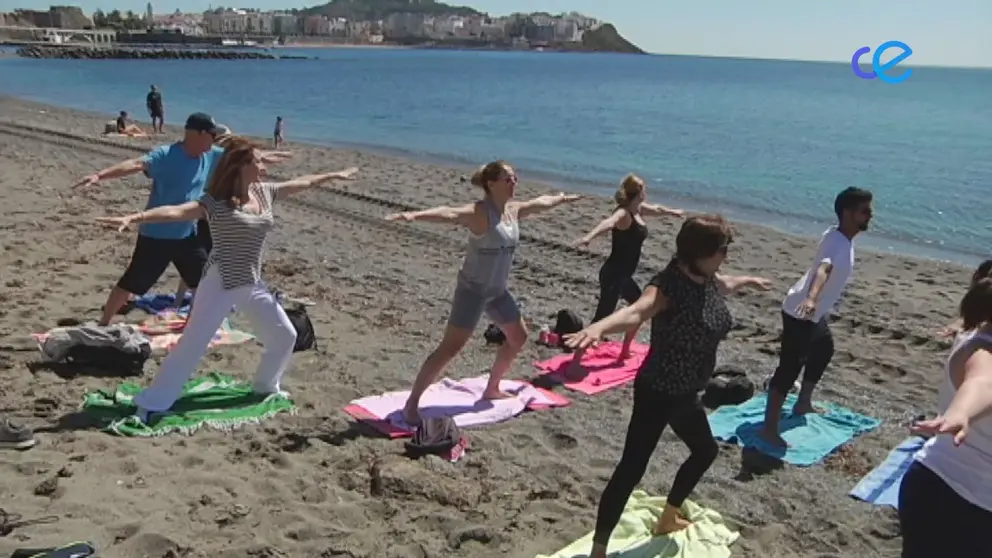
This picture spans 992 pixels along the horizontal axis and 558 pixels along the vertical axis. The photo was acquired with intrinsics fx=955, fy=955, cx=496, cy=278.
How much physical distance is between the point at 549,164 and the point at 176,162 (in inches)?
980

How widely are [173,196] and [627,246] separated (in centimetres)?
393

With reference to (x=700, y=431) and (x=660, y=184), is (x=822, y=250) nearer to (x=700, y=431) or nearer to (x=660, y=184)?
(x=700, y=431)

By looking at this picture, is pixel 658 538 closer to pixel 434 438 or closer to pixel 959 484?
pixel 434 438

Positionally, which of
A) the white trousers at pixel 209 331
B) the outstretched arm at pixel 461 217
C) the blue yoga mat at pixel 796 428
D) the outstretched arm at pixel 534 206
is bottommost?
the blue yoga mat at pixel 796 428

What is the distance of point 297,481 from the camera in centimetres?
602

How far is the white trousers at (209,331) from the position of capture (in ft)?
21.8

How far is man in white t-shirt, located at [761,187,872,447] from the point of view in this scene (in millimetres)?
6785

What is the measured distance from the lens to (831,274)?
22.4 ft

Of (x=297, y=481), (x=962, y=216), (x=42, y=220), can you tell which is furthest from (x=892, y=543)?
(x=962, y=216)

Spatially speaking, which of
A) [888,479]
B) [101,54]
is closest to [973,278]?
[888,479]

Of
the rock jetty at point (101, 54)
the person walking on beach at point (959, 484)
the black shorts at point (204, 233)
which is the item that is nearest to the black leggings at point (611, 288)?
the black shorts at point (204, 233)

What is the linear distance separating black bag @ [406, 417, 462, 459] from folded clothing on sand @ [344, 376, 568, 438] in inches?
11.6

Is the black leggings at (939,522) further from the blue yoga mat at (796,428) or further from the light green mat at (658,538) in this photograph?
the blue yoga mat at (796,428)

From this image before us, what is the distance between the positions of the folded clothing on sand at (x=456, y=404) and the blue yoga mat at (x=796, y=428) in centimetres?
135
